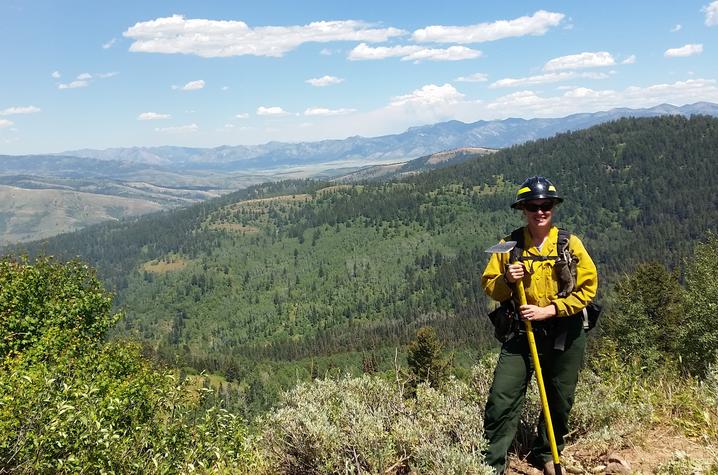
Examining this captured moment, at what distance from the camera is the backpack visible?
5477 millimetres

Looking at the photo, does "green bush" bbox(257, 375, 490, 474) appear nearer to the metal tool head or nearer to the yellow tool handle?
the yellow tool handle

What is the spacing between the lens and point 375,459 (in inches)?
216

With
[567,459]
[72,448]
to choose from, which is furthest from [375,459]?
[72,448]

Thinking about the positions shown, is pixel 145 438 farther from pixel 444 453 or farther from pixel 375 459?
pixel 444 453

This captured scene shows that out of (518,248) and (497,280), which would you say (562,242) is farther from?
(497,280)

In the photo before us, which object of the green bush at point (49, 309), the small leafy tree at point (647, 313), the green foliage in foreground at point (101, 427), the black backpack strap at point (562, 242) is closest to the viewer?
the black backpack strap at point (562, 242)

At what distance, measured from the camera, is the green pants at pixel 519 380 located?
5.50 metres

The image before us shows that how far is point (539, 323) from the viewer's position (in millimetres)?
5617

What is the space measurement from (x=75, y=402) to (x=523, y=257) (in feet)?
25.9

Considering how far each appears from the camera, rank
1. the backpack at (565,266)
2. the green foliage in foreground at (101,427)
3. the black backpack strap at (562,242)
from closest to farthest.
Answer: the backpack at (565,266) → the black backpack strap at (562,242) → the green foliage in foreground at (101,427)

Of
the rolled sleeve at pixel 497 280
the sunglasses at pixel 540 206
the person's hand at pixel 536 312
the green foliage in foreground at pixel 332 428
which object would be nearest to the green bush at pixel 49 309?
the green foliage in foreground at pixel 332 428

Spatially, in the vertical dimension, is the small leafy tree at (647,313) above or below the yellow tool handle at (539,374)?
below

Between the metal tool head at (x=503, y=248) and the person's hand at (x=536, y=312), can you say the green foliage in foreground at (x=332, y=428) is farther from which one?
the metal tool head at (x=503, y=248)

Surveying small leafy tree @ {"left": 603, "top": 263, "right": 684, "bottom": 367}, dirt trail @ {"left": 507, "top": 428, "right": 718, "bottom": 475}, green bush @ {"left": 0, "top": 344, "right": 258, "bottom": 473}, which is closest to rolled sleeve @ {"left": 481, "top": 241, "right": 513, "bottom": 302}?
dirt trail @ {"left": 507, "top": 428, "right": 718, "bottom": 475}
